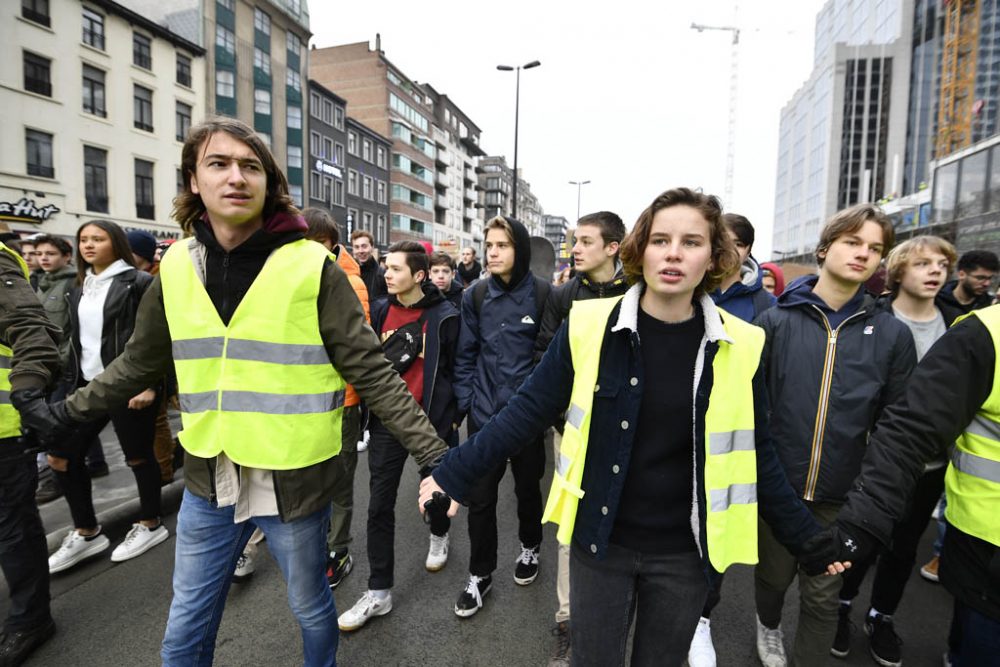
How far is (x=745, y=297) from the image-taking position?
3.47m

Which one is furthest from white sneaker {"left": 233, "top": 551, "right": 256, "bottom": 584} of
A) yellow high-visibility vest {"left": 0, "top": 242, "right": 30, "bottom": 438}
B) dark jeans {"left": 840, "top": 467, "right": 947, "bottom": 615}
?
dark jeans {"left": 840, "top": 467, "right": 947, "bottom": 615}

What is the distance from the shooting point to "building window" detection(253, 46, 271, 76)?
30312mm

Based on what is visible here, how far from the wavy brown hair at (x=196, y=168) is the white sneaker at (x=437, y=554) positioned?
254 cm

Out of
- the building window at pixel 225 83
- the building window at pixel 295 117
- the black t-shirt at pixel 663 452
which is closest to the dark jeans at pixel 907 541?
the black t-shirt at pixel 663 452

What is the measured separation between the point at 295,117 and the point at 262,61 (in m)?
3.55

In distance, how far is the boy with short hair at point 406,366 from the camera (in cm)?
315

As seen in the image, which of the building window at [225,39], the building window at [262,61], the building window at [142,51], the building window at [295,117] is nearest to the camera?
the building window at [142,51]

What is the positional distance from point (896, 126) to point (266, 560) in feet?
293

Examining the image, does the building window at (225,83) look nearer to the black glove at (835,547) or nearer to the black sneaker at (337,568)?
the black sneaker at (337,568)

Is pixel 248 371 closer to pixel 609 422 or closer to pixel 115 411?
pixel 609 422

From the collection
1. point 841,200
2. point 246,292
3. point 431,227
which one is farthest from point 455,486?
point 841,200

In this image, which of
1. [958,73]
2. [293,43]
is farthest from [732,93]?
[293,43]

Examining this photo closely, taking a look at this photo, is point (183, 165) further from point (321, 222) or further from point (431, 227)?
point (431, 227)

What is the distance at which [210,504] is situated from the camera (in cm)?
200
